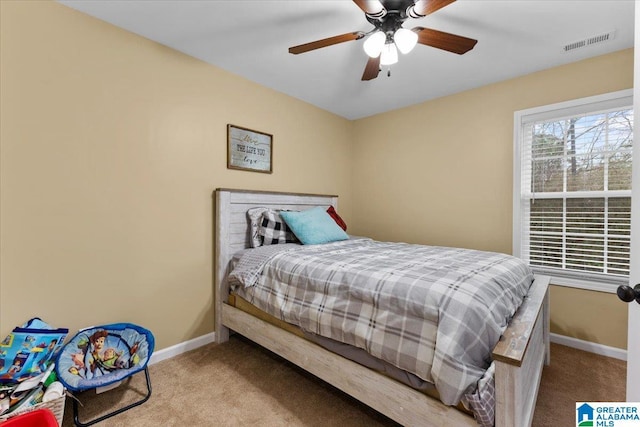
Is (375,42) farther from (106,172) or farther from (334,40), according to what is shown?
(106,172)

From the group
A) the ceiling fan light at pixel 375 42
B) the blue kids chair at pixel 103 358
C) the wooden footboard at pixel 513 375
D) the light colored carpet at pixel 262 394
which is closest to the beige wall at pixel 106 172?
the blue kids chair at pixel 103 358

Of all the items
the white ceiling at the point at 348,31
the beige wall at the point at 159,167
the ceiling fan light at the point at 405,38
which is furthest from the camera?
the white ceiling at the point at 348,31

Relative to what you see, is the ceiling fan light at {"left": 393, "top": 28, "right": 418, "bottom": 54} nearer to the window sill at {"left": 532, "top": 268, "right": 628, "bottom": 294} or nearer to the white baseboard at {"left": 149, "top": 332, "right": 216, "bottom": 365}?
the window sill at {"left": 532, "top": 268, "right": 628, "bottom": 294}

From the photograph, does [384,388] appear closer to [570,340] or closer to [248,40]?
[570,340]

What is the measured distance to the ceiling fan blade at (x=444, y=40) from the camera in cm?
159

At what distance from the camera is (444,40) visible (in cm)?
166

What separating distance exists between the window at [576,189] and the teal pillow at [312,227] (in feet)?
5.60

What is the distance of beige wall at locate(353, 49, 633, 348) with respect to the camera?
92.0 inches

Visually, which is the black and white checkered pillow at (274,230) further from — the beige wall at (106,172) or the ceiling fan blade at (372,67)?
the ceiling fan blade at (372,67)

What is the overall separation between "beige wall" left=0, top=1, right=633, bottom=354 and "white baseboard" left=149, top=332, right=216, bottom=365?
0.16 ft

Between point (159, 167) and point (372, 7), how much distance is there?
180cm

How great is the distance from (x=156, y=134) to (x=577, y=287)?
11.9 feet

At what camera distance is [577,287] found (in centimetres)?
241

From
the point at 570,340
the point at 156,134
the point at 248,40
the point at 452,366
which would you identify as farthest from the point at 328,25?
the point at 570,340
